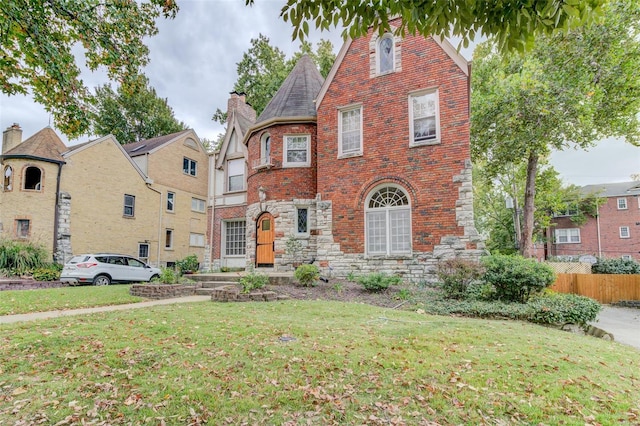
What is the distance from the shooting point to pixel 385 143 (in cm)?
1285

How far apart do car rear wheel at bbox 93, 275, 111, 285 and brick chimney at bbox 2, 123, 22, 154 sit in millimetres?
11380

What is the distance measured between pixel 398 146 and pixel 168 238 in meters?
18.1

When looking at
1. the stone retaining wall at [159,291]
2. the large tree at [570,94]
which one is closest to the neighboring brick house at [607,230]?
the large tree at [570,94]

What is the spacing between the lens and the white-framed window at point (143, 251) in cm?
2238

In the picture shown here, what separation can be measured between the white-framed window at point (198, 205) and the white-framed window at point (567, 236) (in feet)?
110

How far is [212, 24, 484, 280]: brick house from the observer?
11.8m

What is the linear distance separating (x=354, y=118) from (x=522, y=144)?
886 cm

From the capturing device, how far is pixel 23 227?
57.9 feet

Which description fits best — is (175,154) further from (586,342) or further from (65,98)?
(586,342)

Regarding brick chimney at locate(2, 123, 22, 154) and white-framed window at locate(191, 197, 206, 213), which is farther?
white-framed window at locate(191, 197, 206, 213)

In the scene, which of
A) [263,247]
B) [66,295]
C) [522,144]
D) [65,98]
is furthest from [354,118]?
[66,295]

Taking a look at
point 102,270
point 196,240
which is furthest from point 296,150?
point 196,240

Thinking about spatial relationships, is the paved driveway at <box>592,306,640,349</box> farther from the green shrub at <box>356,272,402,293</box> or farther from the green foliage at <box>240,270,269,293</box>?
the green foliage at <box>240,270,269,293</box>

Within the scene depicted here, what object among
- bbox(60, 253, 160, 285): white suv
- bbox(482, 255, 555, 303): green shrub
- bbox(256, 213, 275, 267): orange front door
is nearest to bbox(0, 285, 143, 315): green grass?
bbox(60, 253, 160, 285): white suv
